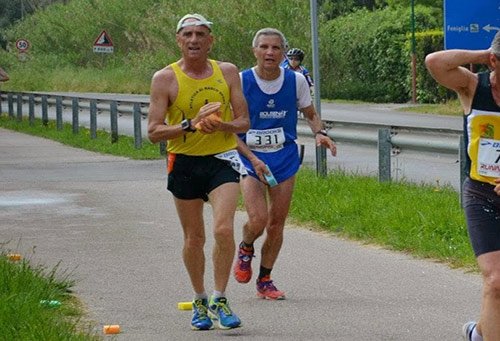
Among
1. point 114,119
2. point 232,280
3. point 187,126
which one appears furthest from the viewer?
point 114,119

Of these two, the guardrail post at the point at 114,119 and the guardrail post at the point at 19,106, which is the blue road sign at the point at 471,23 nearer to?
the guardrail post at the point at 114,119

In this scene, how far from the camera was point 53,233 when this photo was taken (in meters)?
14.0

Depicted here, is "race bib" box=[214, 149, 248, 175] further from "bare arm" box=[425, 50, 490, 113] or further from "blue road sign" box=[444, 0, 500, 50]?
"blue road sign" box=[444, 0, 500, 50]

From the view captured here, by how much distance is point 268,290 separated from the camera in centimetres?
997

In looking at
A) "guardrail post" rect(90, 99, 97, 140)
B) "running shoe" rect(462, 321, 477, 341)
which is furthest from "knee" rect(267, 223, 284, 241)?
"guardrail post" rect(90, 99, 97, 140)

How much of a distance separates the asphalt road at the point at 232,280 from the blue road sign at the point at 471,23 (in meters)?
3.24

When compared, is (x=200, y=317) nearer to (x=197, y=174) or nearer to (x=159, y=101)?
(x=197, y=174)

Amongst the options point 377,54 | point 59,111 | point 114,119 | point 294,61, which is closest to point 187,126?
point 294,61

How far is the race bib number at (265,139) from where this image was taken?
32.9 feet

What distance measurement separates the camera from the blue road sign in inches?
614

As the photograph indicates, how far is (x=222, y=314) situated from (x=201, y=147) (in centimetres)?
99

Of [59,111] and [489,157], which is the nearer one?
[489,157]

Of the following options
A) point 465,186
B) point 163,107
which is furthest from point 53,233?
point 465,186

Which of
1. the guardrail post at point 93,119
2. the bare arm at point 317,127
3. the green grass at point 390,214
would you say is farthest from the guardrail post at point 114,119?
the bare arm at point 317,127
